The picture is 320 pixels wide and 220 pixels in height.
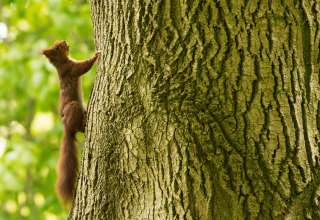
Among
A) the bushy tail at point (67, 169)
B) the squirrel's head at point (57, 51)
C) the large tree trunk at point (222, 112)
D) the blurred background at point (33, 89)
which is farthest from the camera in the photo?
the blurred background at point (33, 89)

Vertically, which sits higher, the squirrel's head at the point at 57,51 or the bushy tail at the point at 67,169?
the squirrel's head at the point at 57,51

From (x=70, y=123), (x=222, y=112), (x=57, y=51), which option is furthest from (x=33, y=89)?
(x=222, y=112)

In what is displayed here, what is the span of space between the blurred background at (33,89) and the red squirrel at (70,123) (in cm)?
119

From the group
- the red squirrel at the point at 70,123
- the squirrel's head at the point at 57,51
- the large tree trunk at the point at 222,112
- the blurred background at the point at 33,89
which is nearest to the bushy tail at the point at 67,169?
the red squirrel at the point at 70,123

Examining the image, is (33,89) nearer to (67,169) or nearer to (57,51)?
(57,51)

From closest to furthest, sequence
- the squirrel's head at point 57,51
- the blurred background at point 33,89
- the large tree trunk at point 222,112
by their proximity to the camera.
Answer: the large tree trunk at point 222,112, the squirrel's head at point 57,51, the blurred background at point 33,89

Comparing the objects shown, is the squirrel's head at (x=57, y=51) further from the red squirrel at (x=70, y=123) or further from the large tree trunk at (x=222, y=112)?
the large tree trunk at (x=222, y=112)

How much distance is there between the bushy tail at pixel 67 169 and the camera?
8.97 feet

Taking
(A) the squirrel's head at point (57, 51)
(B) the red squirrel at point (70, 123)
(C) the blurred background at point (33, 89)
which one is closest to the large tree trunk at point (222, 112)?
(B) the red squirrel at point (70, 123)

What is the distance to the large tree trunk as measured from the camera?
213 centimetres

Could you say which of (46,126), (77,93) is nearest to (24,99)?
(46,126)

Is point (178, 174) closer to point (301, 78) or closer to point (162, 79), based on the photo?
point (162, 79)

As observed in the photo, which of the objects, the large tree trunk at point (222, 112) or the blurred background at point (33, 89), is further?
the blurred background at point (33, 89)

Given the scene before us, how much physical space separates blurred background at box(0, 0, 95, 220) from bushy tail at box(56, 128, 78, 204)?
160 cm
